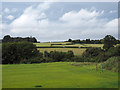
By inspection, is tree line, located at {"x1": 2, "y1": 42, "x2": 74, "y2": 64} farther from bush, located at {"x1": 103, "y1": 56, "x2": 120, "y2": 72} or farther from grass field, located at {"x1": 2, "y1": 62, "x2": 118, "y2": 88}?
grass field, located at {"x1": 2, "y1": 62, "x2": 118, "y2": 88}

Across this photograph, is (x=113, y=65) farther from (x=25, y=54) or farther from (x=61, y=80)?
(x=25, y=54)

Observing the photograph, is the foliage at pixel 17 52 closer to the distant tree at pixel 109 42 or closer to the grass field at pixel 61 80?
the distant tree at pixel 109 42

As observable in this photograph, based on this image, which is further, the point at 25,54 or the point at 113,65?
the point at 25,54

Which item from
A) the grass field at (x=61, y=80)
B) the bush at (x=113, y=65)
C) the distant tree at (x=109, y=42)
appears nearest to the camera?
the grass field at (x=61, y=80)

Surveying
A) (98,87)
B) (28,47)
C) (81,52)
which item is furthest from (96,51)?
(98,87)

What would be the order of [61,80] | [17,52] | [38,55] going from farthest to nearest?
[38,55] → [17,52] → [61,80]

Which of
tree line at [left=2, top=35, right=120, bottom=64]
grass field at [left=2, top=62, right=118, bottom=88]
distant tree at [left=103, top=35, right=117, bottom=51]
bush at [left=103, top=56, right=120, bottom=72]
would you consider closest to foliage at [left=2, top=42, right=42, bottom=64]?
tree line at [left=2, top=35, right=120, bottom=64]

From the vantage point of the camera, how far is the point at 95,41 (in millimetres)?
83625

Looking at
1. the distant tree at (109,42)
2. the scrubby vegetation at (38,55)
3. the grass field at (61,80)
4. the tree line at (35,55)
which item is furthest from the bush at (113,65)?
the distant tree at (109,42)

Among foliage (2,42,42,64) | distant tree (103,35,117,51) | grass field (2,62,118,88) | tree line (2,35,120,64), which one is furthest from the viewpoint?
distant tree (103,35,117,51)

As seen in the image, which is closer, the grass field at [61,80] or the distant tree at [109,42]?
the grass field at [61,80]

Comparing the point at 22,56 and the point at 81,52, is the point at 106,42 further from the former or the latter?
the point at 22,56

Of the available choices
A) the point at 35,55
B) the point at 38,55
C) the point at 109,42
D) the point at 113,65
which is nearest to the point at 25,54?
the point at 35,55

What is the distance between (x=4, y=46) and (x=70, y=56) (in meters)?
19.9
